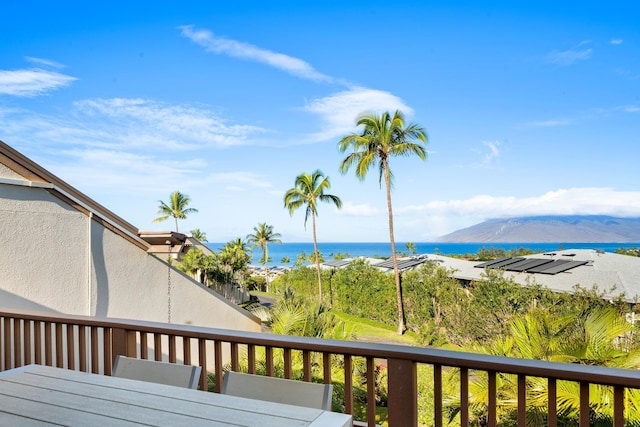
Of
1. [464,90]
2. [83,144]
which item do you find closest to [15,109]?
[83,144]

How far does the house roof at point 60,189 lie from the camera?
4.92 m

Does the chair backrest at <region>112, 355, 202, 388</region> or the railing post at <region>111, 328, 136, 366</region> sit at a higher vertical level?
the chair backrest at <region>112, 355, 202, 388</region>

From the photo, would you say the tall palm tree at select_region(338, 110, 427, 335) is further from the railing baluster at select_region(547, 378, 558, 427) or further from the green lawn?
the railing baluster at select_region(547, 378, 558, 427)

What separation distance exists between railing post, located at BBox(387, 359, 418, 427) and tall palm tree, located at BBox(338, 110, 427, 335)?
15.9 meters

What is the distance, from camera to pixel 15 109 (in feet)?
77.8

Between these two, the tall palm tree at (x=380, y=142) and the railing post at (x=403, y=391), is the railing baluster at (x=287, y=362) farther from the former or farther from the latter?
the tall palm tree at (x=380, y=142)

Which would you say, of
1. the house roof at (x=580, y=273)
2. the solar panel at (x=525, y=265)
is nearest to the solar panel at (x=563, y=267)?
the house roof at (x=580, y=273)

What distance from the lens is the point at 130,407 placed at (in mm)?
1474

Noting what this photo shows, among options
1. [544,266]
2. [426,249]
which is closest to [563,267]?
[544,266]

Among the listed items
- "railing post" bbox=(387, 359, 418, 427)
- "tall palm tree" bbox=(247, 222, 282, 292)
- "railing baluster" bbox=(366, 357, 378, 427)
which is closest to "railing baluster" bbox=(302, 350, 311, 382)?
"railing baluster" bbox=(366, 357, 378, 427)

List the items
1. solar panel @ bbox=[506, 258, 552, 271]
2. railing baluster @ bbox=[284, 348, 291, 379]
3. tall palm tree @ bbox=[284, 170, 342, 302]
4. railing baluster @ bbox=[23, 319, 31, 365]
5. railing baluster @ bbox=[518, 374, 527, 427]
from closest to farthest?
railing baluster @ bbox=[518, 374, 527, 427] → railing baluster @ bbox=[284, 348, 291, 379] → railing baluster @ bbox=[23, 319, 31, 365] → solar panel @ bbox=[506, 258, 552, 271] → tall palm tree @ bbox=[284, 170, 342, 302]

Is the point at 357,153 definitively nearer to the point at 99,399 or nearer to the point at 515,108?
the point at 99,399

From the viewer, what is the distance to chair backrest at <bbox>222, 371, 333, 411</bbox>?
1.54 metres

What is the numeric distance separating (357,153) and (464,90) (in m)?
14.1
